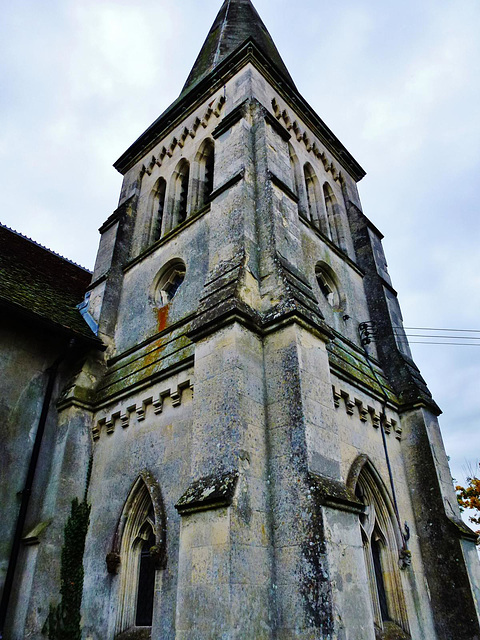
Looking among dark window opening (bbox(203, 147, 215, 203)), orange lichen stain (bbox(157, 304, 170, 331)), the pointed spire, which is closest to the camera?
orange lichen stain (bbox(157, 304, 170, 331))

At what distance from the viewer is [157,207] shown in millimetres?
13000

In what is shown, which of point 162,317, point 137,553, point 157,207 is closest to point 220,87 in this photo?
point 157,207

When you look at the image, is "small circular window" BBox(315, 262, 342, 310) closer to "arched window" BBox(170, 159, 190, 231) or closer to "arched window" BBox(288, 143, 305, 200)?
"arched window" BBox(288, 143, 305, 200)

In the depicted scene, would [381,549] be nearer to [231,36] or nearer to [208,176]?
[208,176]

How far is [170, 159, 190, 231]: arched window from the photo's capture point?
39.0ft

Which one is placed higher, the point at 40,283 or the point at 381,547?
the point at 40,283

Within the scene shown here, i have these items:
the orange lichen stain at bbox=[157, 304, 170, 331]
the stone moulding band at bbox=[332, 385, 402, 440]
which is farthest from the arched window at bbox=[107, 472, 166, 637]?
the stone moulding band at bbox=[332, 385, 402, 440]

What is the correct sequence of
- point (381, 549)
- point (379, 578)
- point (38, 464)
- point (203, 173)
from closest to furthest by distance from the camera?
point (379, 578) → point (381, 549) → point (38, 464) → point (203, 173)

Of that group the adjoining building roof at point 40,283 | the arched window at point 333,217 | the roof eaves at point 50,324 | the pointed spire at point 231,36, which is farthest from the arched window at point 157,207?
the arched window at point 333,217

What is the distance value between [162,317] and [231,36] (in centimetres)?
1149

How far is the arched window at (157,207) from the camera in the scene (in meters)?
12.4

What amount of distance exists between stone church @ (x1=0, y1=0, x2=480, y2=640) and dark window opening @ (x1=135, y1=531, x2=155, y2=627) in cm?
3

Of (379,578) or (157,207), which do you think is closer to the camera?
(379,578)

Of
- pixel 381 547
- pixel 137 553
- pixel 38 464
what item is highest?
pixel 38 464
